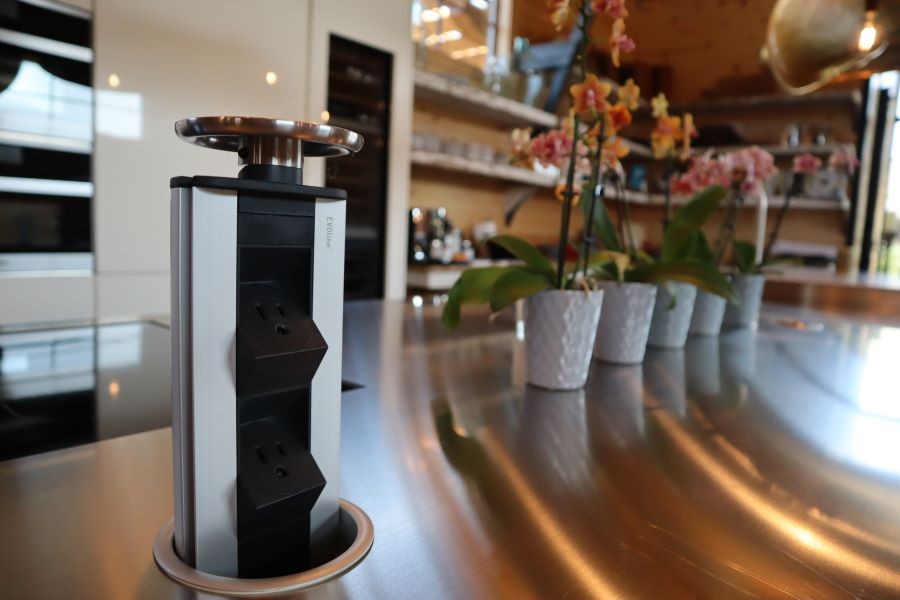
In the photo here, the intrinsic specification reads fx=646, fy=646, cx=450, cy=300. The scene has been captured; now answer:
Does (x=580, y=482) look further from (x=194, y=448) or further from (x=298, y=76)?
(x=298, y=76)

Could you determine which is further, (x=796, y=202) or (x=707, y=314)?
(x=796, y=202)

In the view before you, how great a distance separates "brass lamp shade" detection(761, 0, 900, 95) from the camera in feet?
3.92

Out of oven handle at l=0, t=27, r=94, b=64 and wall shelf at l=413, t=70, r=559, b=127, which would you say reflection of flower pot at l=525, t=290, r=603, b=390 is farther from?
wall shelf at l=413, t=70, r=559, b=127

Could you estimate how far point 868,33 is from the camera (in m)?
1.18

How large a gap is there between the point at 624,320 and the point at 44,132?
1.90 metres

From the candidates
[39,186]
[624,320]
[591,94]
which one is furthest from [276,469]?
[39,186]

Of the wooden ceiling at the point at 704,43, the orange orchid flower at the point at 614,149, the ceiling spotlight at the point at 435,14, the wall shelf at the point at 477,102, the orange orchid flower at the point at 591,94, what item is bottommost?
the orange orchid flower at the point at 614,149

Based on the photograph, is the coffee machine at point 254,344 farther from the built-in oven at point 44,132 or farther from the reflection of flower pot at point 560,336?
the built-in oven at point 44,132

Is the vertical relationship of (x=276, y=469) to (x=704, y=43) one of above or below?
below

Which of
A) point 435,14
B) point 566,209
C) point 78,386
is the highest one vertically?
point 435,14

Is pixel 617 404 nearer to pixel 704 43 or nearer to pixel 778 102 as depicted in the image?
pixel 778 102

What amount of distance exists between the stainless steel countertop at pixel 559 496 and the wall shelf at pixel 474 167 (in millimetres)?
2268

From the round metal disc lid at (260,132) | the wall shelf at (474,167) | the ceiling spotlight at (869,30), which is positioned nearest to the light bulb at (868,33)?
the ceiling spotlight at (869,30)

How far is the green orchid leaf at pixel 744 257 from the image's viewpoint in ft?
4.48
